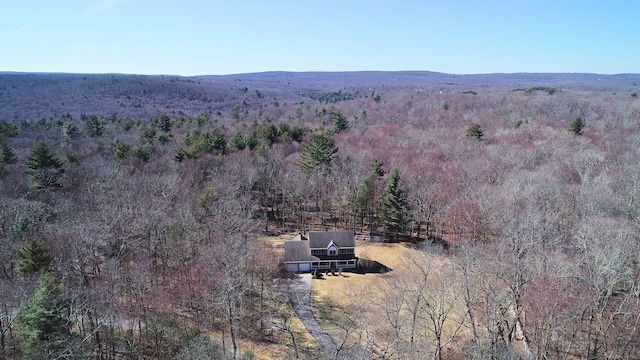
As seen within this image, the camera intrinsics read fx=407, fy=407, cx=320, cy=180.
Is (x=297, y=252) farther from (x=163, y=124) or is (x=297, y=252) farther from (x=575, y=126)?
(x=575, y=126)

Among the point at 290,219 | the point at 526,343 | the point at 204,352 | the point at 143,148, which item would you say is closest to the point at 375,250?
the point at 290,219

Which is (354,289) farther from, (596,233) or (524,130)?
(524,130)

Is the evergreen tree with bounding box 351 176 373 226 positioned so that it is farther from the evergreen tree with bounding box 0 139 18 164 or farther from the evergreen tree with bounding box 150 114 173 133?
the evergreen tree with bounding box 150 114 173 133

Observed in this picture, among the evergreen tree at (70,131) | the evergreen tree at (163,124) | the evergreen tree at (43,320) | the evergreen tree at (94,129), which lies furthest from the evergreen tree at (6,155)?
the evergreen tree at (43,320)

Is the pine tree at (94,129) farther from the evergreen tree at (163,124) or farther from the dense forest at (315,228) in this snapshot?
the evergreen tree at (163,124)

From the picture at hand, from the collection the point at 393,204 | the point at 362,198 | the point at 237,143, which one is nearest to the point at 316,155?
the point at 362,198

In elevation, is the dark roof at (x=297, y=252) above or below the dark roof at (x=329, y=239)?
below

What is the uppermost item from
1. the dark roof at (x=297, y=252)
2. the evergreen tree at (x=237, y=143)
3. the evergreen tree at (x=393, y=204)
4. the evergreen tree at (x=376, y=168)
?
the evergreen tree at (x=237, y=143)
